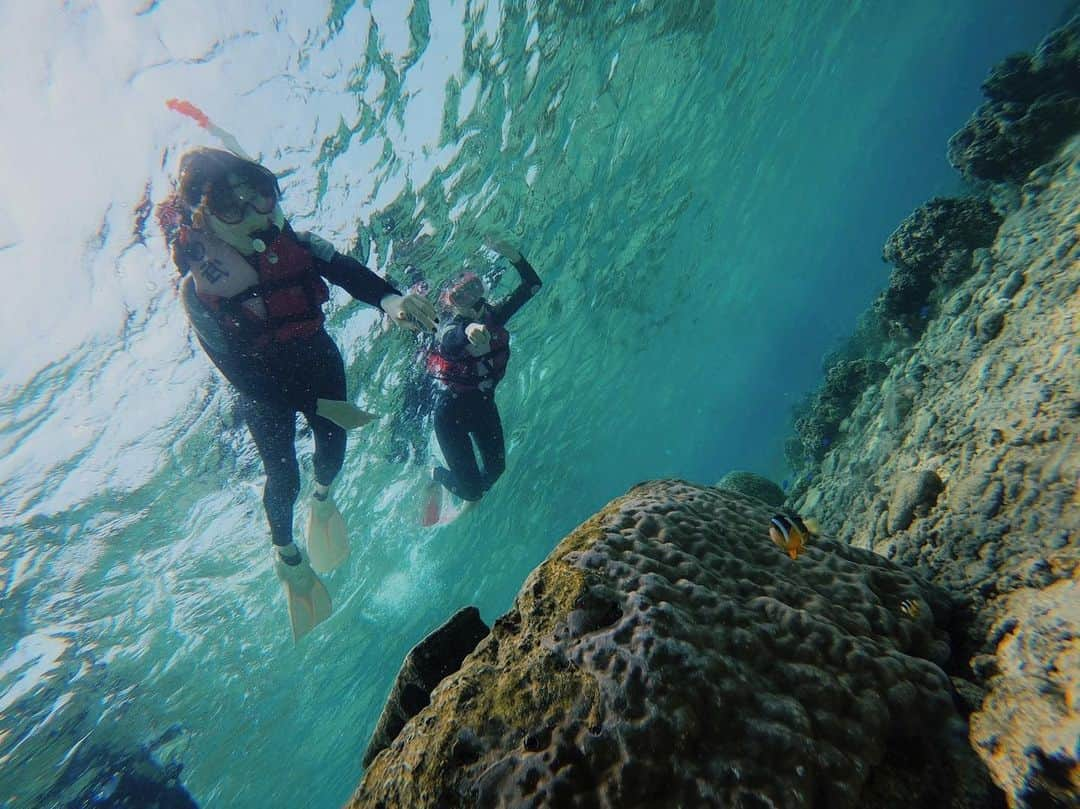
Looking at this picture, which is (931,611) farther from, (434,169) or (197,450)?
(197,450)

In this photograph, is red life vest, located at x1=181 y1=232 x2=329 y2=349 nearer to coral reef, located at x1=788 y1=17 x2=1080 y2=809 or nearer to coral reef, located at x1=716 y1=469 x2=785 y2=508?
coral reef, located at x1=788 y1=17 x2=1080 y2=809

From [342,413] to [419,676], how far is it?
3.80 meters

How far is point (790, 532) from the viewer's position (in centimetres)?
320

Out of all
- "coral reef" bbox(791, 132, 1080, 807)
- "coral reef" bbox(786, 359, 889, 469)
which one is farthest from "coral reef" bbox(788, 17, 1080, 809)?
"coral reef" bbox(786, 359, 889, 469)

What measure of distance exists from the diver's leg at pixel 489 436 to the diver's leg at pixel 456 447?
0.24m

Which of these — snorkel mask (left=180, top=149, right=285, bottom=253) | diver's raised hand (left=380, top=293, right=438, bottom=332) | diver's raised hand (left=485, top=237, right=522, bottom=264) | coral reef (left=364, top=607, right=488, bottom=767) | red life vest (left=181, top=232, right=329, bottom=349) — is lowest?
coral reef (left=364, top=607, right=488, bottom=767)

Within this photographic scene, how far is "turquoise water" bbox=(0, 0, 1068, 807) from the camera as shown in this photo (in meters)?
7.99

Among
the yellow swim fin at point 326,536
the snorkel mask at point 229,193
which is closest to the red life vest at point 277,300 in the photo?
the snorkel mask at point 229,193

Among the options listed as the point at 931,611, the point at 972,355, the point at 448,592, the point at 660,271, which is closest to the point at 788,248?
the point at 660,271

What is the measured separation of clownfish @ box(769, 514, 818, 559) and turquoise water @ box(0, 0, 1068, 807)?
370 inches

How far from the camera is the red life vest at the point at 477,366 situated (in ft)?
30.2

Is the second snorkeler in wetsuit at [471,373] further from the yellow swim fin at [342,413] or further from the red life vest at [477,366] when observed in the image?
the yellow swim fin at [342,413]

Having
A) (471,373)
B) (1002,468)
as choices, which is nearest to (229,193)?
(471,373)

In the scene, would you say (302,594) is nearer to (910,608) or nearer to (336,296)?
(336,296)
